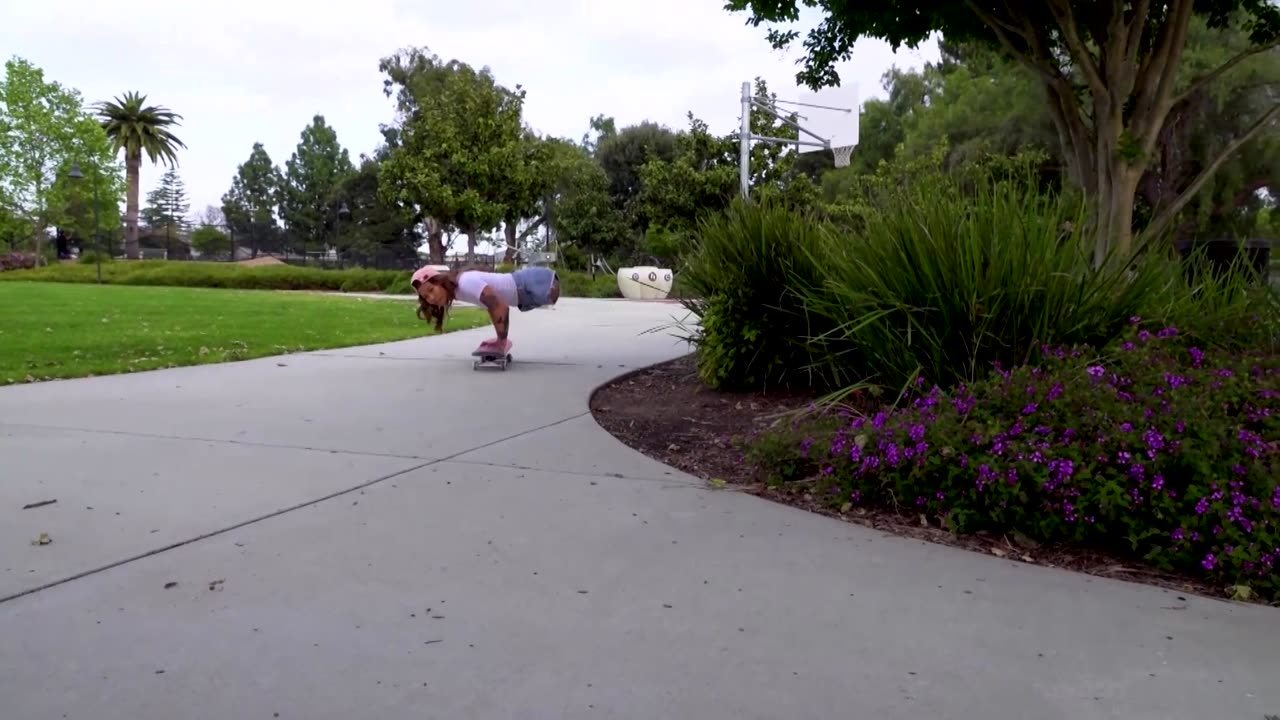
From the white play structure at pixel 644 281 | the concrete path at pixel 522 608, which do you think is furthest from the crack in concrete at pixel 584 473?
the white play structure at pixel 644 281

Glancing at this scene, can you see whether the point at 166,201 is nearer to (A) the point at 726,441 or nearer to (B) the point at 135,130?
(B) the point at 135,130

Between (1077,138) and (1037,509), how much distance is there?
5219 millimetres

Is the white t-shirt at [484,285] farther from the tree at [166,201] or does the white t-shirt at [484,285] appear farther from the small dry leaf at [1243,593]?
the tree at [166,201]

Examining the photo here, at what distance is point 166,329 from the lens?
44.3ft

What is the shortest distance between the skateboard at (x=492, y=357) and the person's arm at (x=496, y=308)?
127mm

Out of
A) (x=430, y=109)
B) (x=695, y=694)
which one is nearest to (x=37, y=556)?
(x=695, y=694)

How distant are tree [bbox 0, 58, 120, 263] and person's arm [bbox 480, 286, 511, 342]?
44.4 m

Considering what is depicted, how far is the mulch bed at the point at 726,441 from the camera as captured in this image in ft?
13.8

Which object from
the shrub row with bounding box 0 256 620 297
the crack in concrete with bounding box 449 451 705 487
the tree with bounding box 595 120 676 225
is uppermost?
the tree with bounding box 595 120 676 225

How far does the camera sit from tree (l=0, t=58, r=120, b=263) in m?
44.1

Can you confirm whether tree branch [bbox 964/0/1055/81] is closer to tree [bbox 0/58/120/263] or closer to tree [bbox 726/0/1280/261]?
tree [bbox 726/0/1280/261]

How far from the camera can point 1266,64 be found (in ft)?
77.3

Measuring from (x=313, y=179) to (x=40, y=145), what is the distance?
37854 millimetres

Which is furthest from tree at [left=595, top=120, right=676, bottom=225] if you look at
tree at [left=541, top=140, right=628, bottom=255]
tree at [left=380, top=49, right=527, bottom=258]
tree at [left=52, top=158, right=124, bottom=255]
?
tree at [left=52, top=158, right=124, bottom=255]
